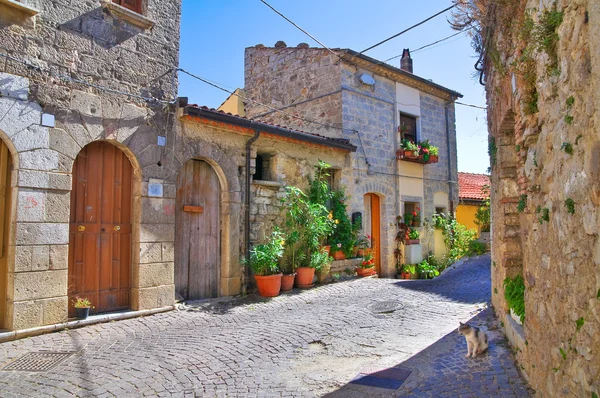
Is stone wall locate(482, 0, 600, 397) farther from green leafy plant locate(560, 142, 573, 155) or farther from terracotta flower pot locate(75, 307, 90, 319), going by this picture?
terracotta flower pot locate(75, 307, 90, 319)

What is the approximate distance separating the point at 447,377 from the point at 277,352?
1858 mm

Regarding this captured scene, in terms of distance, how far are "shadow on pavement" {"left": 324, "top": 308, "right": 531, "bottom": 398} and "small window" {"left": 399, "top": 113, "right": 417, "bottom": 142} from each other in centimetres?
861

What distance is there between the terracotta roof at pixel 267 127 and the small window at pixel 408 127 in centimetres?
269

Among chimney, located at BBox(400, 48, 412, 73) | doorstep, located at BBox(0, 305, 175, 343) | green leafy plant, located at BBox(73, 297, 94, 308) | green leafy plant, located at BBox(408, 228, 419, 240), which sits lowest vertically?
doorstep, located at BBox(0, 305, 175, 343)

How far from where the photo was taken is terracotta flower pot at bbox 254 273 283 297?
7.60 meters

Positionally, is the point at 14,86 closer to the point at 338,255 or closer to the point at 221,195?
the point at 221,195

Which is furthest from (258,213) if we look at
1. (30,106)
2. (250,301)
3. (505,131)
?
(505,131)

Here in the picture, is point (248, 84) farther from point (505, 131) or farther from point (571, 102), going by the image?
point (571, 102)

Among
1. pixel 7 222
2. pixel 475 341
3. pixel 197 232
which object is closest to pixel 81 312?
pixel 7 222

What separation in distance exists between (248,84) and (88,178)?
8297 mm

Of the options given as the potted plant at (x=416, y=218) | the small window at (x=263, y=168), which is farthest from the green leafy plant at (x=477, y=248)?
the small window at (x=263, y=168)

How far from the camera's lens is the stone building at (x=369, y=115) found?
35.9ft

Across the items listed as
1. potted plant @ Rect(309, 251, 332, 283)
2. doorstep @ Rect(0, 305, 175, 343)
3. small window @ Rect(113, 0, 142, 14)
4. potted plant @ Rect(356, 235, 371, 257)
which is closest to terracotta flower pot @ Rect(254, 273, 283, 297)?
potted plant @ Rect(309, 251, 332, 283)

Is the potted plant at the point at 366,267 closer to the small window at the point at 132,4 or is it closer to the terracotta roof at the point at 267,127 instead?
the terracotta roof at the point at 267,127
